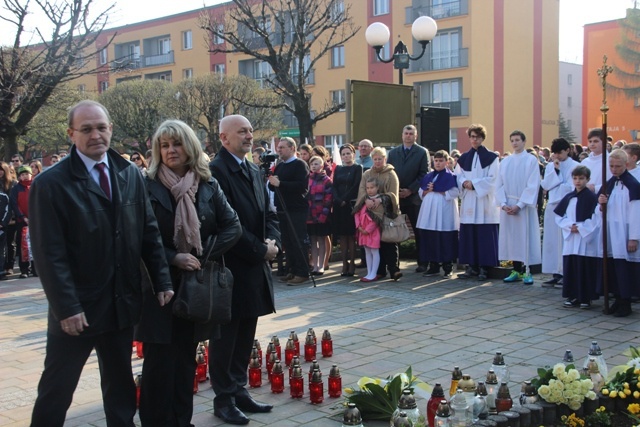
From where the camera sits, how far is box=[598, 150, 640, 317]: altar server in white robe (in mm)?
8891

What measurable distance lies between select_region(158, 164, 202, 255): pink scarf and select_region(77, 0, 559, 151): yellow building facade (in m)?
35.2

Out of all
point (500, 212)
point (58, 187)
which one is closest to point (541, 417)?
point (58, 187)

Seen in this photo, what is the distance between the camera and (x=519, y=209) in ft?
37.0

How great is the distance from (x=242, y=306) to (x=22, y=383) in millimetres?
2481

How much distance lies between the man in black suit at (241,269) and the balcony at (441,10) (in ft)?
126

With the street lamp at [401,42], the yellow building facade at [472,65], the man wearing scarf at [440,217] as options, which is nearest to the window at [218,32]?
the yellow building facade at [472,65]

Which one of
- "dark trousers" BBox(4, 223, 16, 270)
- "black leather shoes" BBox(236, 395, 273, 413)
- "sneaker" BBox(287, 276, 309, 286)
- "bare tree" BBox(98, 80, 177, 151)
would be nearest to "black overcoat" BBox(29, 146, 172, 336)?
"black leather shoes" BBox(236, 395, 273, 413)

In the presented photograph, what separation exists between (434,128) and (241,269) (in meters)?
11.5

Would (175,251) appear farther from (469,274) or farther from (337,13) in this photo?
(337,13)

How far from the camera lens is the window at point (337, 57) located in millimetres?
46312

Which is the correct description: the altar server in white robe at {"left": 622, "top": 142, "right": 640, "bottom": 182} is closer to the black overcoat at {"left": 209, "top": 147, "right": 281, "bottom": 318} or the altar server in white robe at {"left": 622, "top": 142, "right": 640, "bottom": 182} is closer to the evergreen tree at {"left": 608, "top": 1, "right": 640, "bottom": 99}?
the black overcoat at {"left": 209, "top": 147, "right": 281, "bottom": 318}

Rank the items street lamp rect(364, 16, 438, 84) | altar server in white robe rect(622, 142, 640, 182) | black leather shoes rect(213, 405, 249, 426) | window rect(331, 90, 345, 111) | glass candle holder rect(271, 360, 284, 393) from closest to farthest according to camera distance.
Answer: black leather shoes rect(213, 405, 249, 426) → glass candle holder rect(271, 360, 284, 393) → altar server in white robe rect(622, 142, 640, 182) → street lamp rect(364, 16, 438, 84) → window rect(331, 90, 345, 111)

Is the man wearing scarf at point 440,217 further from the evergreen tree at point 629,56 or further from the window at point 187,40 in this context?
the window at point 187,40

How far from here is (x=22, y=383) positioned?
6434 mm
